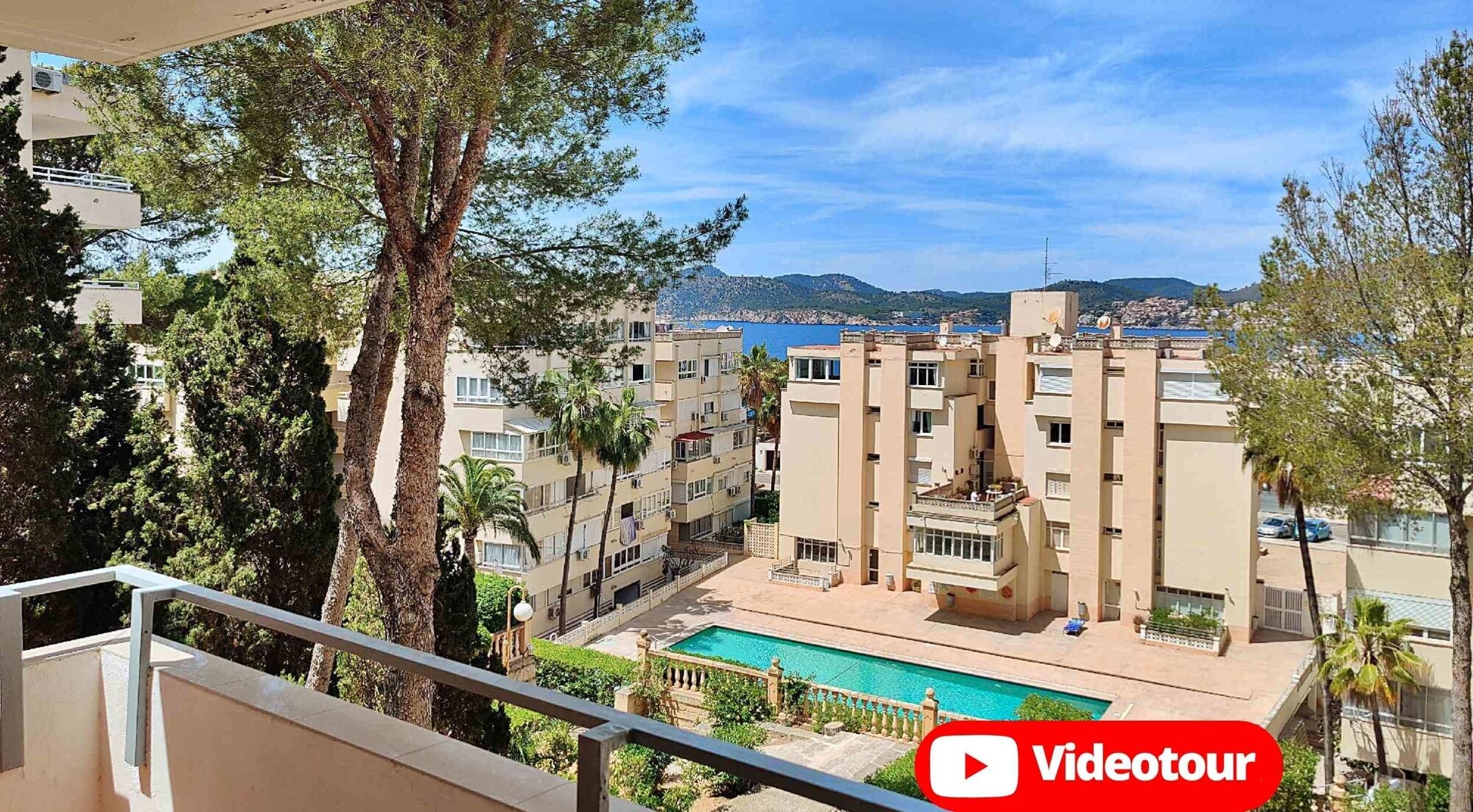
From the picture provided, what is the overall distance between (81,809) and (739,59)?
389 ft

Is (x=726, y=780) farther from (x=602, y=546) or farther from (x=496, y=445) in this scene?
(x=602, y=546)

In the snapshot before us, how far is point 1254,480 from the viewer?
61.4ft

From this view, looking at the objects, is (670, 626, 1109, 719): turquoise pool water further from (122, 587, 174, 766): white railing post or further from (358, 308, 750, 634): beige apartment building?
(122, 587, 174, 766): white railing post

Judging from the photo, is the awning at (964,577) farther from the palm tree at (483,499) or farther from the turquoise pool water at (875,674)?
the palm tree at (483,499)

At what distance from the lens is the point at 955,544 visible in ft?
71.2

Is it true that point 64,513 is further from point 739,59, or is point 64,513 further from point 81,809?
point 739,59

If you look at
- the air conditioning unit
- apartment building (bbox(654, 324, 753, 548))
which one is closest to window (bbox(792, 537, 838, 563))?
apartment building (bbox(654, 324, 753, 548))

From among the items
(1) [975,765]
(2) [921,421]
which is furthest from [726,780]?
(2) [921,421]

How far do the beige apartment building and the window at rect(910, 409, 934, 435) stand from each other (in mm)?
6091

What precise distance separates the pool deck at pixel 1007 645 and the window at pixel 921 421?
3.95m

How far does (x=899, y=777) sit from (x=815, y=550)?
1327 cm

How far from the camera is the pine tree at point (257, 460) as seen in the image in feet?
24.9

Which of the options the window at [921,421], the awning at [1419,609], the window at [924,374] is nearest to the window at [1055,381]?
the window at [924,374]

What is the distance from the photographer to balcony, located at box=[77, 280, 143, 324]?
10.5 meters
